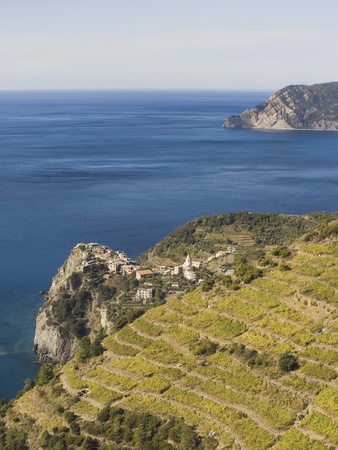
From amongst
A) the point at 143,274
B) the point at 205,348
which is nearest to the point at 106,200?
the point at 143,274

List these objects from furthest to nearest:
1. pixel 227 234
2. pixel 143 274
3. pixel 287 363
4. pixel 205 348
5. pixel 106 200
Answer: pixel 106 200 < pixel 227 234 < pixel 143 274 < pixel 205 348 < pixel 287 363

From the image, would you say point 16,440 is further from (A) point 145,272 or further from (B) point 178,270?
(B) point 178,270

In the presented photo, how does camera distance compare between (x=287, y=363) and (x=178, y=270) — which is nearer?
(x=287, y=363)

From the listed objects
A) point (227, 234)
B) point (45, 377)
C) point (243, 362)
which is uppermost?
point (243, 362)

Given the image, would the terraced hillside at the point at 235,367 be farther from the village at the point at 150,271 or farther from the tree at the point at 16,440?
the village at the point at 150,271

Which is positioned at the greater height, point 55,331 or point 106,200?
point 106,200

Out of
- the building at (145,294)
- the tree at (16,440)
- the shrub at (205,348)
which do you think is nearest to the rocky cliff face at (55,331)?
the building at (145,294)
